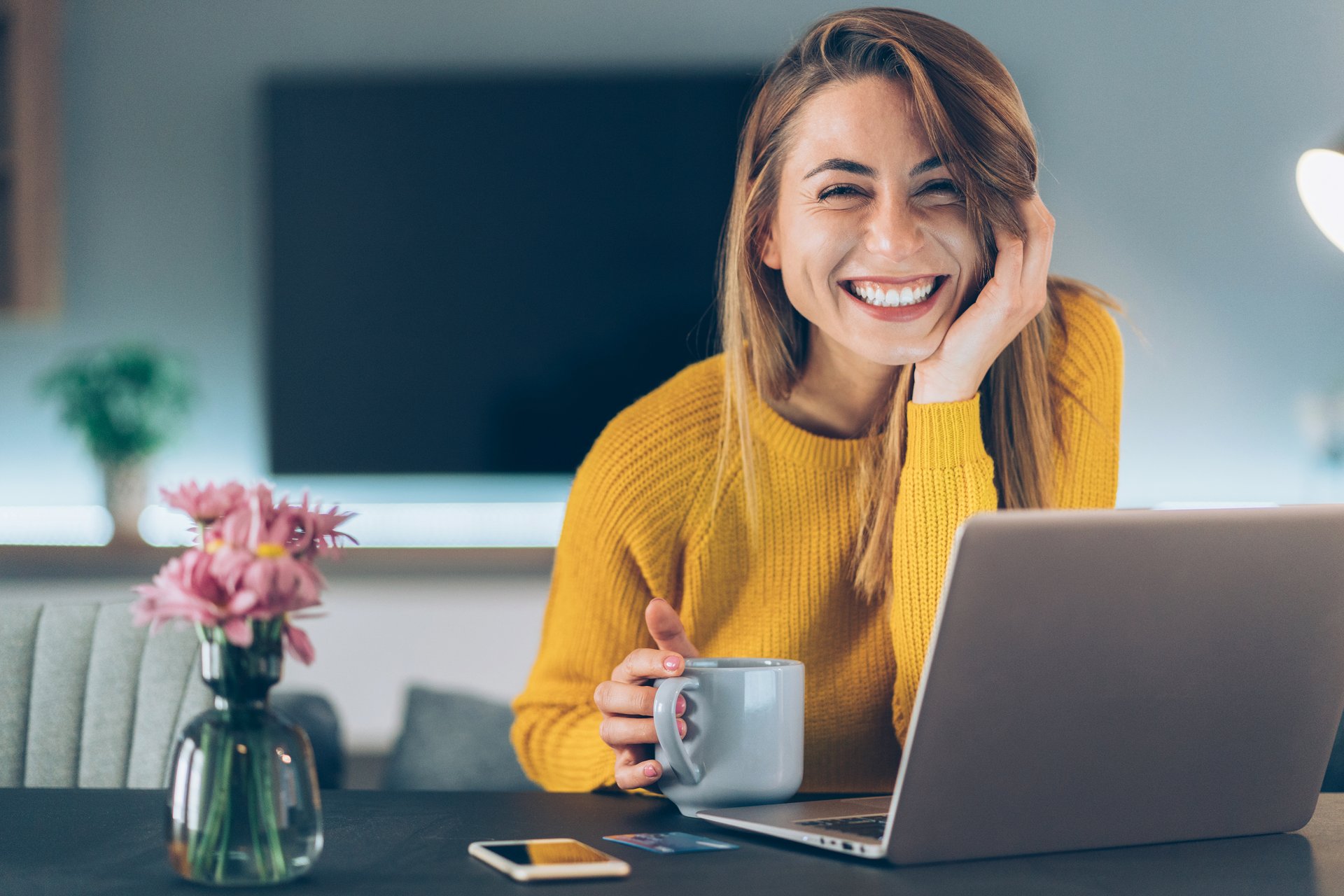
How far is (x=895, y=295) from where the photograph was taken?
3.66ft

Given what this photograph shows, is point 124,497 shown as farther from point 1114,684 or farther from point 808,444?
point 1114,684

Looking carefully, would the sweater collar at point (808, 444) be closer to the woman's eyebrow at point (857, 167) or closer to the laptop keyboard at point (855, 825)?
the woman's eyebrow at point (857, 167)

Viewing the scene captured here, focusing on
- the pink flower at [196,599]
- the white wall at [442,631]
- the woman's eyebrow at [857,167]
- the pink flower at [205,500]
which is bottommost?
the white wall at [442,631]

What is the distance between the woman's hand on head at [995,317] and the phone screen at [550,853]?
1.76 ft

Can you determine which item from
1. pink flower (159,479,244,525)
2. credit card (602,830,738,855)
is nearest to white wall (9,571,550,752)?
credit card (602,830,738,855)

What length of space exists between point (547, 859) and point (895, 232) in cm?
63

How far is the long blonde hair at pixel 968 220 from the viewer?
107 cm

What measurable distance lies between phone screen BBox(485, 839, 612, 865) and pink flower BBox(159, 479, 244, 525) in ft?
0.77

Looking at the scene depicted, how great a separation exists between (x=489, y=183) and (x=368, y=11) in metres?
0.53

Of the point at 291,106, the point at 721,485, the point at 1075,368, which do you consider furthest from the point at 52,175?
the point at 1075,368

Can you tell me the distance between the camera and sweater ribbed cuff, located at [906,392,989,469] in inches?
41.4

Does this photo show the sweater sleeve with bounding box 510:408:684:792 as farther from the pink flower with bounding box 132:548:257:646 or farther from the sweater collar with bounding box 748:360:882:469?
the pink flower with bounding box 132:548:257:646

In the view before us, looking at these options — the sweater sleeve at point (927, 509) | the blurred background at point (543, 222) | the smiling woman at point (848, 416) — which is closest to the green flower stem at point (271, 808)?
the smiling woman at point (848, 416)

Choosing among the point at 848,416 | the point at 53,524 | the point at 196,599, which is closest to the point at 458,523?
the point at 53,524
